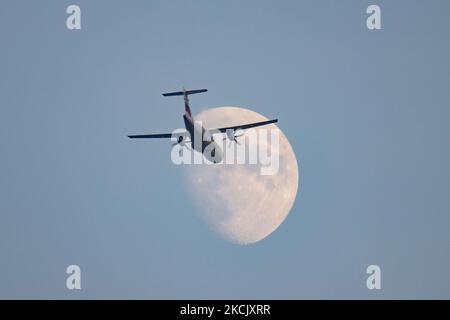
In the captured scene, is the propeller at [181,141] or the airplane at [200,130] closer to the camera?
the airplane at [200,130]

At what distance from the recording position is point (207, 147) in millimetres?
69188

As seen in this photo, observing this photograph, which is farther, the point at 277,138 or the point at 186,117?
the point at 277,138

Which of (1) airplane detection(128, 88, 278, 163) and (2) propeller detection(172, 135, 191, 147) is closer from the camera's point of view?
(1) airplane detection(128, 88, 278, 163)

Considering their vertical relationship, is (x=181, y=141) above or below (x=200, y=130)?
below
